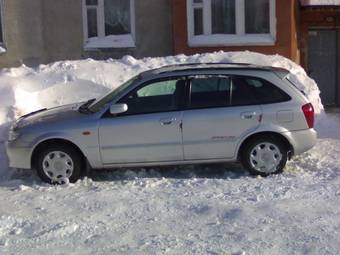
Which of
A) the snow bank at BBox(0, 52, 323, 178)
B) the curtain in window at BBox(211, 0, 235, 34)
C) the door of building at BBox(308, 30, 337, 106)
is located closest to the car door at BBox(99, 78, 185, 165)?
the snow bank at BBox(0, 52, 323, 178)

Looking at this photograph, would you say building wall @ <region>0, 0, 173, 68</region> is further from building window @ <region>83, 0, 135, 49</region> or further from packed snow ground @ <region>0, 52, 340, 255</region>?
packed snow ground @ <region>0, 52, 340, 255</region>

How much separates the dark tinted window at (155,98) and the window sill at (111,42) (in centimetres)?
669

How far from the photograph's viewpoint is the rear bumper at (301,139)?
26.4 feet

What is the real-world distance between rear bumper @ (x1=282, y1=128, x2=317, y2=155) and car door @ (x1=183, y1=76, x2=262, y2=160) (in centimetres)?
47

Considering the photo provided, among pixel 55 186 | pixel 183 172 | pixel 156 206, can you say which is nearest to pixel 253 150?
pixel 183 172

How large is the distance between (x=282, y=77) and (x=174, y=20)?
6.28 metres

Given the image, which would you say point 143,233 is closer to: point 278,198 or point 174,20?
point 278,198

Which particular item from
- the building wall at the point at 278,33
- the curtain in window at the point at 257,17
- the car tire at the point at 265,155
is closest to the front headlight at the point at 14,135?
the car tire at the point at 265,155

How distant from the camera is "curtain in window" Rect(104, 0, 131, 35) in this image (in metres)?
14.9

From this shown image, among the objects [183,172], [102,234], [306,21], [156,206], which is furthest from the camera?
[306,21]

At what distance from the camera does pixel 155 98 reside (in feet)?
26.5

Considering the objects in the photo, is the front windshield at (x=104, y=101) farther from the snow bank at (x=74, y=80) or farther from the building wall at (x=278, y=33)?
the building wall at (x=278, y=33)

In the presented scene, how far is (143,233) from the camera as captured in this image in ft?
19.1

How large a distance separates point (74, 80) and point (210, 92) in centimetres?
405
